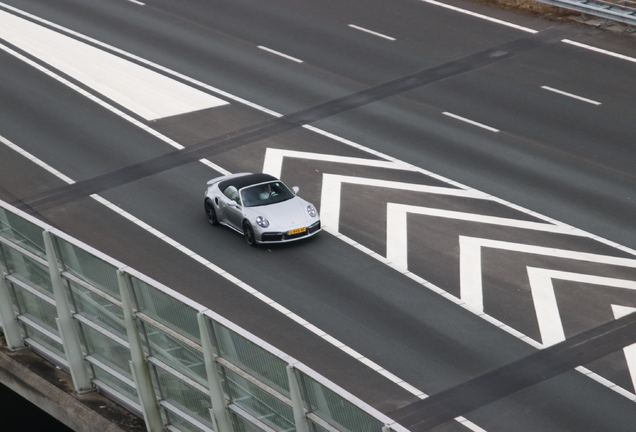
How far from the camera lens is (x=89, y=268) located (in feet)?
31.4

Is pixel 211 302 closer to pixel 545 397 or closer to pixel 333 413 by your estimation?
pixel 545 397

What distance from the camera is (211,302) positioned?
16.7 metres

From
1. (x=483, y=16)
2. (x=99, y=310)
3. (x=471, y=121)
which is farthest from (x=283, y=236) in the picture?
(x=483, y=16)

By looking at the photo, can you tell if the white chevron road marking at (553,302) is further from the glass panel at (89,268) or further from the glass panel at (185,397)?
the glass panel at (89,268)

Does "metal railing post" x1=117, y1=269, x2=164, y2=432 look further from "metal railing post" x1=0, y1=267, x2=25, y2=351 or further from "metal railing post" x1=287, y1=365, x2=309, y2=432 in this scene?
"metal railing post" x1=0, y1=267, x2=25, y2=351

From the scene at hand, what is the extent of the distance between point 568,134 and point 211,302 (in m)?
11.2

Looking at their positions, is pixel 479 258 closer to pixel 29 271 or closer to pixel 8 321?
pixel 8 321

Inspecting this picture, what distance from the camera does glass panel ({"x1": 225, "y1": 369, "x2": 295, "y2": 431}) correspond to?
7.98m

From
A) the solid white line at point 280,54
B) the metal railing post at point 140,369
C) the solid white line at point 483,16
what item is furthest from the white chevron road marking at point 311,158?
the metal railing post at point 140,369

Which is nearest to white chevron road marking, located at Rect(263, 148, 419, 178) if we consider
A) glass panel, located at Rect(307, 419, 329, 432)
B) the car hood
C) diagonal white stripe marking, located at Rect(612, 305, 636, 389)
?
the car hood

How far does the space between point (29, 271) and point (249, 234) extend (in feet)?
28.4

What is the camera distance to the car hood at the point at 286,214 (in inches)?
740

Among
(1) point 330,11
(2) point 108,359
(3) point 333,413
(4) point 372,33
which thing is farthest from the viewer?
(1) point 330,11

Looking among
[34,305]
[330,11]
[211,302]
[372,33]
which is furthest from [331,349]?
[330,11]
